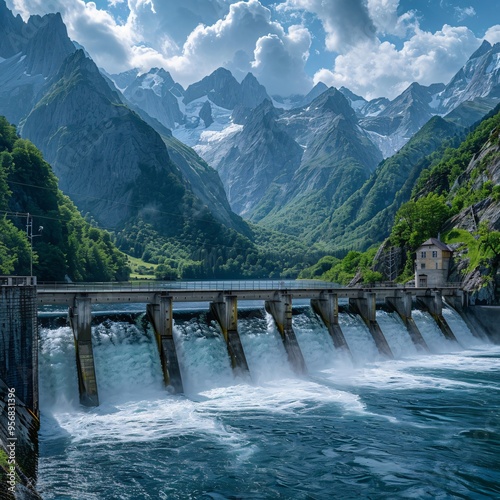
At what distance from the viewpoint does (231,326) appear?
50031 millimetres

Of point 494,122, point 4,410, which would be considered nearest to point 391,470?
point 4,410

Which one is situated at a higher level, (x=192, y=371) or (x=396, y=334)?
(x=192, y=371)

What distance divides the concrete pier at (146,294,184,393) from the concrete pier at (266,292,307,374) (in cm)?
1300

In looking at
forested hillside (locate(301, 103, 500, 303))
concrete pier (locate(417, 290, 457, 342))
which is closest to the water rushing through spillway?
concrete pier (locate(417, 290, 457, 342))

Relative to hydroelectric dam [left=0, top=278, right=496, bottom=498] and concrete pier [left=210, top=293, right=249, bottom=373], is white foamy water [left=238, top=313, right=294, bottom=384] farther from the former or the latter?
concrete pier [left=210, top=293, right=249, bottom=373]

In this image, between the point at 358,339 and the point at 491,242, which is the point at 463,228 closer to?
the point at 491,242

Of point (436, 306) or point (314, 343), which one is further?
point (436, 306)

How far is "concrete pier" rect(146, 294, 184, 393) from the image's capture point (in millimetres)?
42938

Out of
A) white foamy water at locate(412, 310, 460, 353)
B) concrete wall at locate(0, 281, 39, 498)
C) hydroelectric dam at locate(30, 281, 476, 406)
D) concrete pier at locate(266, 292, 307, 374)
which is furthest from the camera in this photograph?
white foamy water at locate(412, 310, 460, 353)

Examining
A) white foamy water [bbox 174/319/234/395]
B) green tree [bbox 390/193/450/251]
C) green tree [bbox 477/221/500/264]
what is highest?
green tree [bbox 390/193/450/251]

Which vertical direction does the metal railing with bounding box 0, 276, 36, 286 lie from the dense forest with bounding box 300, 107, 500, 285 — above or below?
below

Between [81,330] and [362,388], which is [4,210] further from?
[362,388]

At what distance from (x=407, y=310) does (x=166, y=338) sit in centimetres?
3728

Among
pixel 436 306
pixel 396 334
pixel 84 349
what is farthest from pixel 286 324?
pixel 436 306
